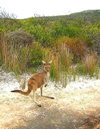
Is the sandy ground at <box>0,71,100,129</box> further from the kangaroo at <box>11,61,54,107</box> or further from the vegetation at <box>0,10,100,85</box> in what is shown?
the vegetation at <box>0,10,100,85</box>

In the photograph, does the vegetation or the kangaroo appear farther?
the vegetation

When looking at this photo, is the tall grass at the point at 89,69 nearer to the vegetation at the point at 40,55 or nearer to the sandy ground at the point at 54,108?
the vegetation at the point at 40,55

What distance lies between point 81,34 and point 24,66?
190 inches

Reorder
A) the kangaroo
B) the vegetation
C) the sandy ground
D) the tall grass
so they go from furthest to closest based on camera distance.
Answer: the tall grass < the vegetation < the kangaroo < the sandy ground

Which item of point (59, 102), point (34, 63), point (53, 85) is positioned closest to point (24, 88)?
point (53, 85)

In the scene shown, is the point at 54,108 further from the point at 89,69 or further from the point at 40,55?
the point at 40,55

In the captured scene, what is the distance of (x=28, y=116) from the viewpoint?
12.6 feet

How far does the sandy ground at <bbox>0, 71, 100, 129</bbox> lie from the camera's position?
141 inches

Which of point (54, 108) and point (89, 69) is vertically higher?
point (89, 69)

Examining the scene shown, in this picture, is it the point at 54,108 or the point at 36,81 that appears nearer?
the point at 54,108

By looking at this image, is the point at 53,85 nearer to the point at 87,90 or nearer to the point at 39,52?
the point at 87,90

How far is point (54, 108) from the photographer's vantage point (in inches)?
169

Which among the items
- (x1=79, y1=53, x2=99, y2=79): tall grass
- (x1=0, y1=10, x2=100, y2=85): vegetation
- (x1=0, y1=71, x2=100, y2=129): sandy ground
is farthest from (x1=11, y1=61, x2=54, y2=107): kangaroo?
(x1=79, y1=53, x2=99, y2=79): tall grass

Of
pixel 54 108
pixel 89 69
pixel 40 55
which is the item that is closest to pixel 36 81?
pixel 54 108
